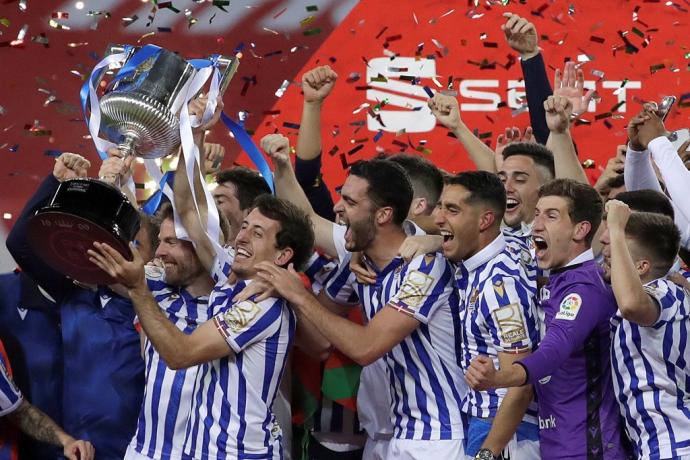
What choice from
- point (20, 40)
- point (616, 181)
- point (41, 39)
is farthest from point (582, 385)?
point (20, 40)

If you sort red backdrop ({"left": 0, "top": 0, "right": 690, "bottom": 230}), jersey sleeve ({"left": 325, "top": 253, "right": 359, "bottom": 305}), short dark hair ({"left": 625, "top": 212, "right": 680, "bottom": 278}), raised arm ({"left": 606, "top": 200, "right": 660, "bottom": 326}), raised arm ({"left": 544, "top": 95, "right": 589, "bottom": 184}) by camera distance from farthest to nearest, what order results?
1. red backdrop ({"left": 0, "top": 0, "right": 690, "bottom": 230})
2. raised arm ({"left": 544, "top": 95, "right": 589, "bottom": 184})
3. jersey sleeve ({"left": 325, "top": 253, "right": 359, "bottom": 305})
4. short dark hair ({"left": 625, "top": 212, "right": 680, "bottom": 278})
5. raised arm ({"left": 606, "top": 200, "right": 660, "bottom": 326})

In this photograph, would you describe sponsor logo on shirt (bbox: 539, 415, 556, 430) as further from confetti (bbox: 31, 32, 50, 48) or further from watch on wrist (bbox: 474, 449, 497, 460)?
confetti (bbox: 31, 32, 50, 48)

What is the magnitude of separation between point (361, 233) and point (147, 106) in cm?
90

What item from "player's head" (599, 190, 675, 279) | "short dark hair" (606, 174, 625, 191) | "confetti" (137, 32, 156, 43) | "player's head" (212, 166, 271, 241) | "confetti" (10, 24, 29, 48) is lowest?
"confetti" (137, 32, 156, 43)

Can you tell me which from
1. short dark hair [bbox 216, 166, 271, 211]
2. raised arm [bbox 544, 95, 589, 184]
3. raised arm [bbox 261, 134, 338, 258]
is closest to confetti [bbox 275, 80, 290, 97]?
→ short dark hair [bbox 216, 166, 271, 211]

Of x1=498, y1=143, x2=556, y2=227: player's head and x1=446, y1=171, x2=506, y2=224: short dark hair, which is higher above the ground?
x1=446, y1=171, x2=506, y2=224: short dark hair

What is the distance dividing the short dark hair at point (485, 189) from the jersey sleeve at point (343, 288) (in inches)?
23.3

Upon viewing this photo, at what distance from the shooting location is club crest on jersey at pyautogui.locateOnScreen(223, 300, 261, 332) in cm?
367

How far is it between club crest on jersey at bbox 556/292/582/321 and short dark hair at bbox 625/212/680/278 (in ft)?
0.83

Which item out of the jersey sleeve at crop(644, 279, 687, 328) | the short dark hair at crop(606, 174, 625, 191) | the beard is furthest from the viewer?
the short dark hair at crop(606, 174, 625, 191)

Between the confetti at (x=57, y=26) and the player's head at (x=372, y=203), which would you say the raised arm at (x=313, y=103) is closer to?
the player's head at (x=372, y=203)

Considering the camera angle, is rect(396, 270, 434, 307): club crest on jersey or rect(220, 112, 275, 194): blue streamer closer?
rect(396, 270, 434, 307): club crest on jersey

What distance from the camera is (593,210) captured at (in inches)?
147

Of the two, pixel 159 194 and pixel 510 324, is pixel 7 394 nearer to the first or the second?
pixel 159 194
